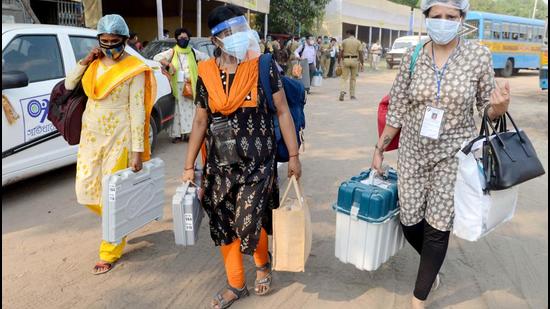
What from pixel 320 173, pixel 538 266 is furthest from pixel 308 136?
pixel 538 266

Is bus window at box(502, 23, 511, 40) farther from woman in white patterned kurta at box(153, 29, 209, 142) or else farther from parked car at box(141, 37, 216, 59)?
woman in white patterned kurta at box(153, 29, 209, 142)

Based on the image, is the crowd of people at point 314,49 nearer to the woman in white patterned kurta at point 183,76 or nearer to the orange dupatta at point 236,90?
the woman in white patterned kurta at point 183,76

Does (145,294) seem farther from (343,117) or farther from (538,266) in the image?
(343,117)

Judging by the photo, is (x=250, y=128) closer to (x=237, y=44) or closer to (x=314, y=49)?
(x=237, y=44)

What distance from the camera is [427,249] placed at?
9.00ft

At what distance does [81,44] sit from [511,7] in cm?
11211

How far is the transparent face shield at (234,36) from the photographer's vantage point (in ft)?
8.76

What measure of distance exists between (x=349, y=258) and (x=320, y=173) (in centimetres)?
297

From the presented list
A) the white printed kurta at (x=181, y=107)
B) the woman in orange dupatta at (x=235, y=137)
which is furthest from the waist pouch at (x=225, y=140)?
the white printed kurta at (x=181, y=107)

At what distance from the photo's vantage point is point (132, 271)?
343cm

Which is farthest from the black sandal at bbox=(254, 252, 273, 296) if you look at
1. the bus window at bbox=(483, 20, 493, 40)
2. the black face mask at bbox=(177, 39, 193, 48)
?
the bus window at bbox=(483, 20, 493, 40)

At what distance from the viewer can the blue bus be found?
20781mm

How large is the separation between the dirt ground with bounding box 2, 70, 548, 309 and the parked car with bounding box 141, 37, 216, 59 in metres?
4.17

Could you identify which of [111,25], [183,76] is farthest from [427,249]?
[183,76]
